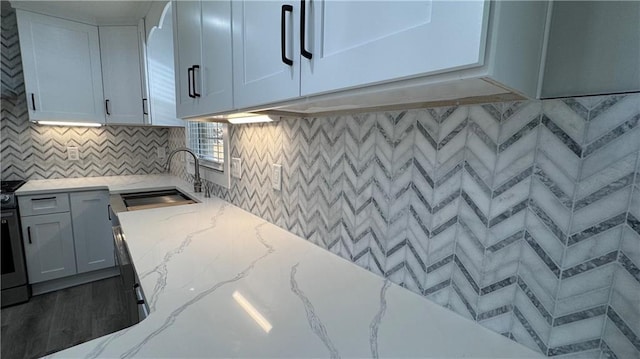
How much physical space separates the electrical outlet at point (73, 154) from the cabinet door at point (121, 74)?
597 millimetres

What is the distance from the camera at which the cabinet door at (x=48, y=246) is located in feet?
7.15

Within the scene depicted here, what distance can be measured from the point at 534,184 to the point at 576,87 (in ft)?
0.58

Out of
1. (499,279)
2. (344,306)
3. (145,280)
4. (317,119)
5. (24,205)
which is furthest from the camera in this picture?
(24,205)

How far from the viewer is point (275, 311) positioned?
70 cm

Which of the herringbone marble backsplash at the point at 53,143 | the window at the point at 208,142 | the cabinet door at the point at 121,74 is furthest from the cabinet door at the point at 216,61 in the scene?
the herringbone marble backsplash at the point at 53,143

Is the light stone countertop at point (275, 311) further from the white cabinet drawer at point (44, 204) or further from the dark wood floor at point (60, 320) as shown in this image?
the white cabinet drawer at point (44, 204)

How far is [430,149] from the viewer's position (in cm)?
72

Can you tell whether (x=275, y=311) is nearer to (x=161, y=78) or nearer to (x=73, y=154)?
(x=161, y=78)

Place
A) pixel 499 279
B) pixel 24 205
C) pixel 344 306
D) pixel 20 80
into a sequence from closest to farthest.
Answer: pixel 499 279, pixel 344 306, pixel 24 205, pixel 20 80

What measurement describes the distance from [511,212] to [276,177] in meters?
0.92

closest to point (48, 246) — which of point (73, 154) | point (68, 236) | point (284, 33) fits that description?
point (68, 236)

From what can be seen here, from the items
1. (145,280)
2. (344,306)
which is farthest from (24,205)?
(344,306)

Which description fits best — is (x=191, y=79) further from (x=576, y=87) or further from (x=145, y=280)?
(x=576, y=87)

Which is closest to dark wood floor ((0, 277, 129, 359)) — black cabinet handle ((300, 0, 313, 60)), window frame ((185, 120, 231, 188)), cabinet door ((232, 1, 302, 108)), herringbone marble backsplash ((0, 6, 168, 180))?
window frame ((185, 120, 231, 188))
